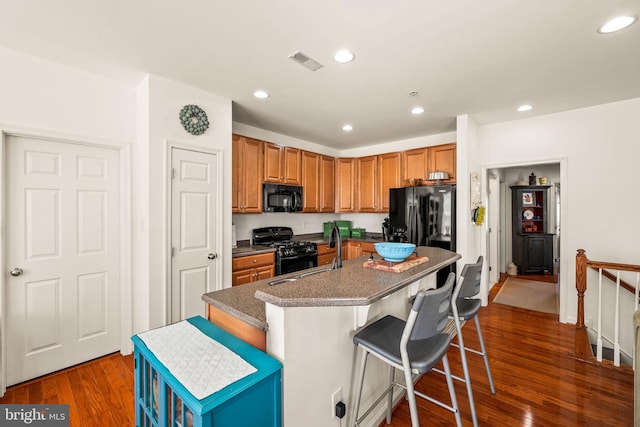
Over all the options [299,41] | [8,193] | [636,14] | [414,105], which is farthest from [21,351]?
[636,14]

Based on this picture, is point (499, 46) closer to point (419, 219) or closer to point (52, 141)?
point (419, 219)

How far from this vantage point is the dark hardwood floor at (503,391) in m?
1.92

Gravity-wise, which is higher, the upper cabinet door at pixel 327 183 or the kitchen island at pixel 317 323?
the upper cabinet door at pixel 327 183

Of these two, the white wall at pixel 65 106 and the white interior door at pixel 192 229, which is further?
the white interior door at pixel 192 229

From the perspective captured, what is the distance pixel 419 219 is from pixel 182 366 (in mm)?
3457

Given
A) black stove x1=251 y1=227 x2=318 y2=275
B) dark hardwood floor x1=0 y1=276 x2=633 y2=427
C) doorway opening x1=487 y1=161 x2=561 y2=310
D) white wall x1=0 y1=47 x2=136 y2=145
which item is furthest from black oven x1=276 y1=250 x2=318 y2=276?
doorway opening x1=487 y1=161 x2=561 y2=310

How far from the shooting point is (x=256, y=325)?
1.38 m

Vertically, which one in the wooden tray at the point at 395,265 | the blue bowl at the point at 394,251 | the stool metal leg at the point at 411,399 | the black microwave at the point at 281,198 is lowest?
the stool metal leg at the point at 411,399

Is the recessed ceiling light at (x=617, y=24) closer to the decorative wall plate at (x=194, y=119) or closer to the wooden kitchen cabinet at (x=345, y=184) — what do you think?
the decorative wall plate at (x=194, y=119)

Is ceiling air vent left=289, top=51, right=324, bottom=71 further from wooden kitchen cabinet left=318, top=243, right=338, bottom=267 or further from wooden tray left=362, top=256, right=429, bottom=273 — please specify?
wooden kitchen cabinet left=318, top=243, right=338, bottom=267

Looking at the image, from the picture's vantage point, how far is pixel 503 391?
2.19 meters

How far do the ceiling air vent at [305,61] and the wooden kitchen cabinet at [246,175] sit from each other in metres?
1.52

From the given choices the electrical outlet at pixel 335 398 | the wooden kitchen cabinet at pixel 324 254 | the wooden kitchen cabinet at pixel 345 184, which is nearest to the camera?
the electrical outlet at pixel 335 398
